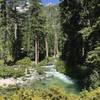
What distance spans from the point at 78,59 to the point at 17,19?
25.4 metres

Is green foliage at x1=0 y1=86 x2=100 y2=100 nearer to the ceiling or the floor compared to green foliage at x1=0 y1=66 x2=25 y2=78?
nearer to the ceiling

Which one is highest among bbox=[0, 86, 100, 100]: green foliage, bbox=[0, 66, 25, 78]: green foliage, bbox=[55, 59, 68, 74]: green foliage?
bbox=[0, 86, 100, 100]: green foliage

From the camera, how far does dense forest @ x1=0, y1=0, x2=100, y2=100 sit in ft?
50.1

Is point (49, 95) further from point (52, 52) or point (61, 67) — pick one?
point (52, 52)

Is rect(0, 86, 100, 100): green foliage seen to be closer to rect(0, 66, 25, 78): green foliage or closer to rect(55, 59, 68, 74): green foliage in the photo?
rect(55, 59, 68, 74): green foliage

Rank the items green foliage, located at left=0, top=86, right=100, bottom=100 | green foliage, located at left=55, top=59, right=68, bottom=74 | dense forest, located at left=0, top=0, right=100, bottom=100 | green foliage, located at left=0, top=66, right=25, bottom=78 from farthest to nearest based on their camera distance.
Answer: green foliage, located at left=0, top=66, right=25, bottom=78, green foliage, located at left=55, top=59, right=68, bottom=74, dense forest, located at left=0, top=0, right=100, bottom=100, green foliage, located at left=0, top=86, right=100, bottom=100

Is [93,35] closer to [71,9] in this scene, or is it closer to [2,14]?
[71,9]

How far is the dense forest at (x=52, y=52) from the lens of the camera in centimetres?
1526

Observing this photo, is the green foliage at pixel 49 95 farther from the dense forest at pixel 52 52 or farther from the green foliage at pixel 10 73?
the green foliage at pixel 10 73

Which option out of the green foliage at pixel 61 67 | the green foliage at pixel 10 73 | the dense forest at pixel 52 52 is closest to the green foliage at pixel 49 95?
the dense forest at pixel 52 52

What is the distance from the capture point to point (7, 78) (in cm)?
4316

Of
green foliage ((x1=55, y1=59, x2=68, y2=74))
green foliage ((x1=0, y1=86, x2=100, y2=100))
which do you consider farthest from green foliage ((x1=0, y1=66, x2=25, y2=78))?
green foliage ((x1=0, y1=86, x2=100, y2=100))

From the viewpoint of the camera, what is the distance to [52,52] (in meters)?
95.0

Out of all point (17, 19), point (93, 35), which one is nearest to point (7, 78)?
point (93, 35)
